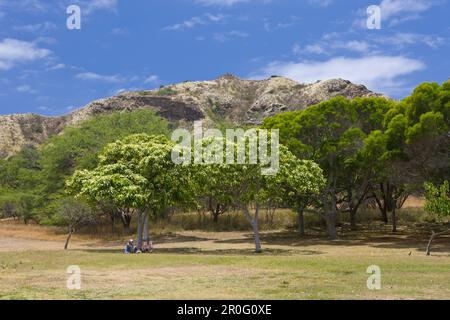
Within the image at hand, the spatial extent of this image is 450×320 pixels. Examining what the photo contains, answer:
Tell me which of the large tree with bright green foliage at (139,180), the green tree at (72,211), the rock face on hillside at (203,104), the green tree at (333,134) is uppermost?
the rock face on hillside at (203,104)

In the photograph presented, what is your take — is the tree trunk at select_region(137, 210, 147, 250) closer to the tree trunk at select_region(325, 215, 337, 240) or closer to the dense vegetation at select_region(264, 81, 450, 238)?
the dense vegetation at select_region(264, 81, 450, 238)

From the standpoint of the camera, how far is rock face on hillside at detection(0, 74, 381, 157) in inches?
5315

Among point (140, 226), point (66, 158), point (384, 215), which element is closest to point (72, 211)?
point (140, 226)

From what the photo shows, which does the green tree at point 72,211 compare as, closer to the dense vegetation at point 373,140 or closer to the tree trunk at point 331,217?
the dense vegetation at point 373,140

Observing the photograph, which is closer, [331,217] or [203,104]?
[331,217]

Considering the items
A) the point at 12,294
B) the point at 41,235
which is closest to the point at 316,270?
the point at 12,294

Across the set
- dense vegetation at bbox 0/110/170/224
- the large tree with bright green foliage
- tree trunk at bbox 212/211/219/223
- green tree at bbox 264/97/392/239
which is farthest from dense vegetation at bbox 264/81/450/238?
dense vegetation at bbox 0/110/170/224

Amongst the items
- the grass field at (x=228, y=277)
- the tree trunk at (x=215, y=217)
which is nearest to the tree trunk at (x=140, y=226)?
the grass field at (x=228, y=277)

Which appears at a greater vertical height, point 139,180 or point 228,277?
point 139,180

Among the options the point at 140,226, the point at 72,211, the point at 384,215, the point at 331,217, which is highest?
the point at 72,211

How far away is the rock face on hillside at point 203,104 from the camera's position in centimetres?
13500

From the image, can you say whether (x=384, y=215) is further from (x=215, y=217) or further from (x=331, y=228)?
(x=215, y=217)

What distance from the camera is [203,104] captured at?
149 metres

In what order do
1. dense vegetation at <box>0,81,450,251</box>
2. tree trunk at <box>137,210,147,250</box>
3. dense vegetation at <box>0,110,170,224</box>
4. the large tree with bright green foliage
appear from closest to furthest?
dense vegetation at <box>0,81,450,251</box>
the large tree with bright green foliage
tree trunk at <box>137,210,147,250</box>
dense vegetation at <box>0,110,170,224</box>
